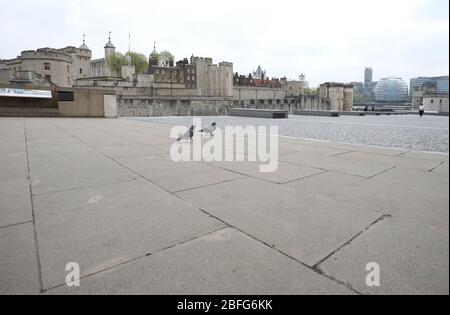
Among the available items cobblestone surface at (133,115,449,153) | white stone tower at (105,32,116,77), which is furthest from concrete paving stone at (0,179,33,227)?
white stone tower at (105,32,116,77)

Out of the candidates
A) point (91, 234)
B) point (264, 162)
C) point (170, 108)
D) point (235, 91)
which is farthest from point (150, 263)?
point (235, 91)

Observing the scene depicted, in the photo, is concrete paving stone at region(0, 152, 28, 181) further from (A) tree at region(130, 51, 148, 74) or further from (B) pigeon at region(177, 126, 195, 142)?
(A) tree at region(130, 51, 148, 74)

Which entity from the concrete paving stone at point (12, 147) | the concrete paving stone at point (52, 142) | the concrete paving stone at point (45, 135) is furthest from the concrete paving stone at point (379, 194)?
the concrete paving stone at point (45, 135)

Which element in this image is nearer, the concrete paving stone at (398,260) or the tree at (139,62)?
the concrete paving stone at (398,260)

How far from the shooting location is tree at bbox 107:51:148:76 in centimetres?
7712

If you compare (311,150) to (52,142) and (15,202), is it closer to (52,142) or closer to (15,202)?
(15,202)

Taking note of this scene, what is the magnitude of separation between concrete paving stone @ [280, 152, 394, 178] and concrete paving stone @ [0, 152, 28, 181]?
4717mm

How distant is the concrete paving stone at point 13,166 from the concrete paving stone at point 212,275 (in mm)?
3509

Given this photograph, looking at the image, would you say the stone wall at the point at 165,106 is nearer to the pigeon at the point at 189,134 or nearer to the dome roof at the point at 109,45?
the pigeon at the point at 189,134

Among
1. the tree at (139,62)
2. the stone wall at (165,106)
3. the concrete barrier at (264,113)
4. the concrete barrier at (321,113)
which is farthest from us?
the tree at (139,62)

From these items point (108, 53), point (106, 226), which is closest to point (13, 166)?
point (106, 226)

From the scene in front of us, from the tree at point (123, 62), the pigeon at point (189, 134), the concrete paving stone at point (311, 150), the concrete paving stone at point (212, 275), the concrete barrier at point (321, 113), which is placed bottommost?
the concrete paving stone at point (212, 275)

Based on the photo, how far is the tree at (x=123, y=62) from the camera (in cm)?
7712
